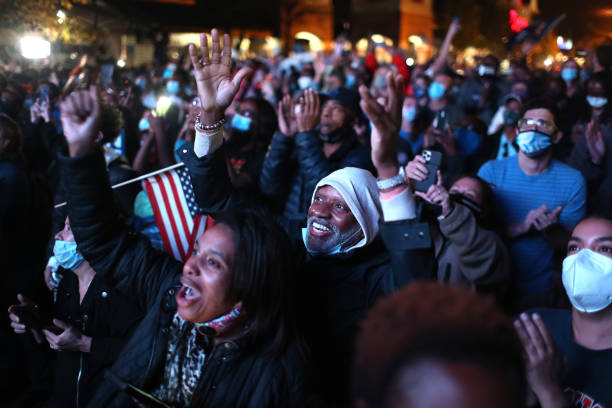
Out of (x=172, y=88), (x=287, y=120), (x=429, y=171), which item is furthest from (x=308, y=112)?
(x=172, y=88)

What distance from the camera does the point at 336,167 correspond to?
4.38m

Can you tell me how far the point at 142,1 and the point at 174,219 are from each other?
2564 cm

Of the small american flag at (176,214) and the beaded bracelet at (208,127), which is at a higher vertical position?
the beaded bracelet at (208,127)

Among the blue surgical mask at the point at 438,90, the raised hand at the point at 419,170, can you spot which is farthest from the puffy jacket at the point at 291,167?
the blue surgical mask at the point at 438,90

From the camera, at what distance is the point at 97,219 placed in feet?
8.20

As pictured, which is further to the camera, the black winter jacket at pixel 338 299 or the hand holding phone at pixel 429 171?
the black winter jacket at pixel 338 299

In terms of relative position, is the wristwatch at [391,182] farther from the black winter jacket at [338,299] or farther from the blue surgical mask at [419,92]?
the blue surgical mask at [419,92]

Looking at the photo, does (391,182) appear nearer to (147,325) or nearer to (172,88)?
(147,325)

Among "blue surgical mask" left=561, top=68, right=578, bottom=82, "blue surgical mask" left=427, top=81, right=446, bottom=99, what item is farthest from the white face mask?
"blue surgical mask" left=561, top=68, right=578, bottom=82

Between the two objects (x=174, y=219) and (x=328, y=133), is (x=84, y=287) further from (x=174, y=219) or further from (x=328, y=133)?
(x=328, y=133)

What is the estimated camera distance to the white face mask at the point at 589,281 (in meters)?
2.27

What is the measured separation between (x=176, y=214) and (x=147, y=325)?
5.27 ft

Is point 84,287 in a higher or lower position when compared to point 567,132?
lower

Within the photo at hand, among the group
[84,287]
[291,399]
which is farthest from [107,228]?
[291,399]
